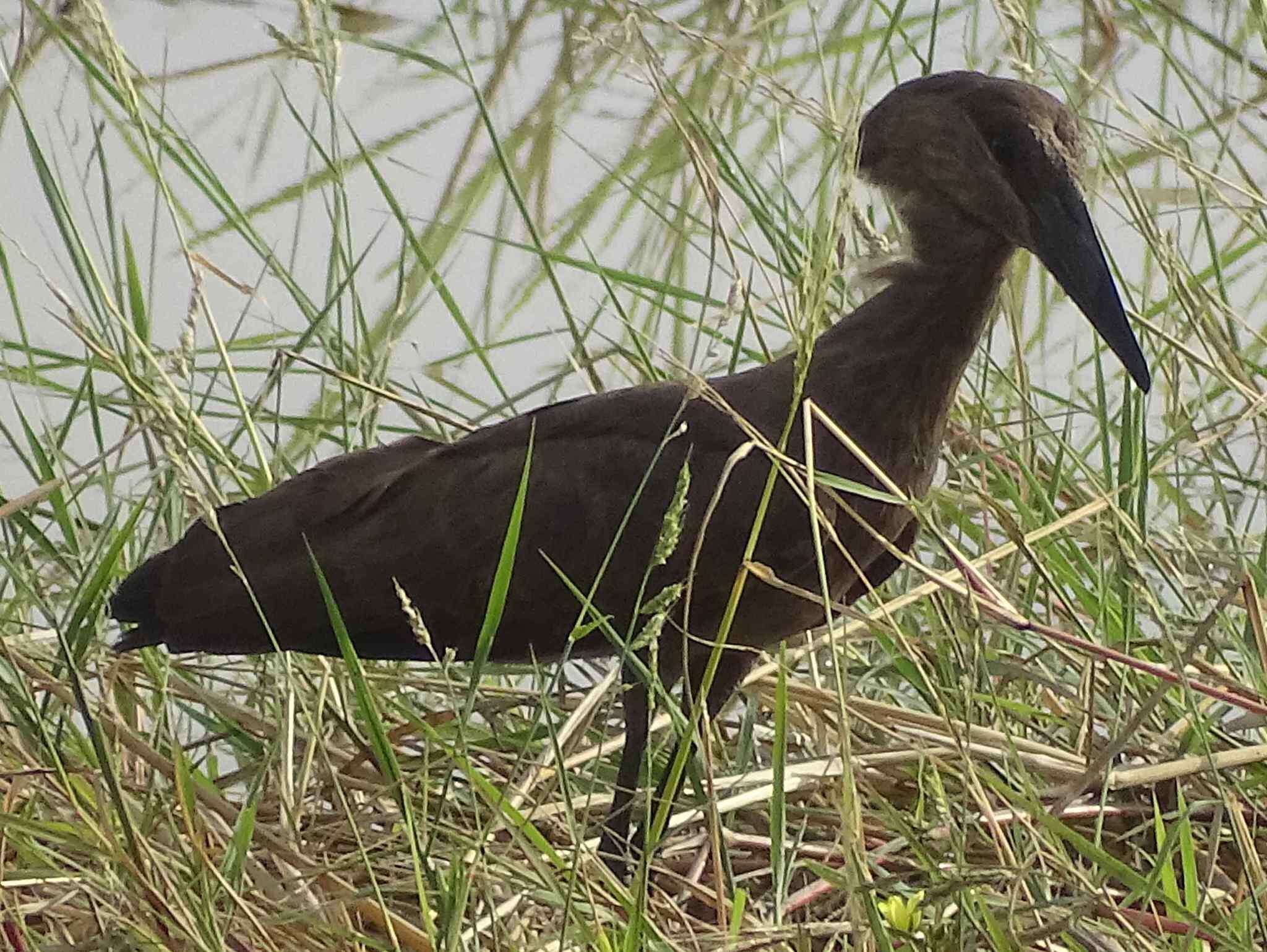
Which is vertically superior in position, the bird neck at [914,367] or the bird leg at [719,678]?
the bird neck at [914,367]

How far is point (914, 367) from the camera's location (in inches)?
59.6

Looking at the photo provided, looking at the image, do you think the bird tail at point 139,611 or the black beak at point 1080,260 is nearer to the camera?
the black beak at point 1080,260

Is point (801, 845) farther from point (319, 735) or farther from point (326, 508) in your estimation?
point (326, 508)

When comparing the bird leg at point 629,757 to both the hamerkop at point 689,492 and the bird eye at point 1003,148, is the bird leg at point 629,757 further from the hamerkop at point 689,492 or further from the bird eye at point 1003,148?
the bird eye at point 1003,148

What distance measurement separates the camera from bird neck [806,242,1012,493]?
1508 millimetres

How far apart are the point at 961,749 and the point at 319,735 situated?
1.72 feet

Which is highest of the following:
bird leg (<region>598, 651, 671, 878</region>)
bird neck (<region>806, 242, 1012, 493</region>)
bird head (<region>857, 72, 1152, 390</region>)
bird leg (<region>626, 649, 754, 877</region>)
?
bird head (<region>857, 72, 1152, 390</region>)

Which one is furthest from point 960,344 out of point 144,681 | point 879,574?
point 144,681

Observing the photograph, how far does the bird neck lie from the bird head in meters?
0.02

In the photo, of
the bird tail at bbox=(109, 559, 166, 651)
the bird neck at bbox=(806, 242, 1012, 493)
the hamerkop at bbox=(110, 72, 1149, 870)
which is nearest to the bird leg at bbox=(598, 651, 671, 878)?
the hamerkop at bbox=(110, 72, 1149, 870)

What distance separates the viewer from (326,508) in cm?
165

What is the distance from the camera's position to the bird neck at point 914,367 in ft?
4.95

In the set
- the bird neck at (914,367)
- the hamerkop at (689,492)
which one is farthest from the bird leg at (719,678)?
the bird neck at (914,367)

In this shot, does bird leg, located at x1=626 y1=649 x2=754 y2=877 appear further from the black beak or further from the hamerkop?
the black beak
